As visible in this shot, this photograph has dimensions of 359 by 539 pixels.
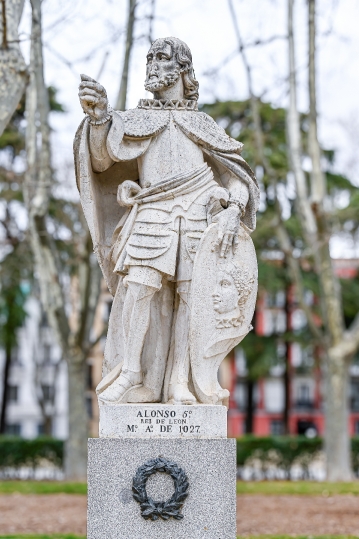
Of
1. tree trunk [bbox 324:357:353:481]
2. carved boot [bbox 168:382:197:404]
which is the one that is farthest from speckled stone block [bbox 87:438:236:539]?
tree trunk [bbox 324:357:353:481]

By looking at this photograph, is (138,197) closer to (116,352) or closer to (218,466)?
(116,352)

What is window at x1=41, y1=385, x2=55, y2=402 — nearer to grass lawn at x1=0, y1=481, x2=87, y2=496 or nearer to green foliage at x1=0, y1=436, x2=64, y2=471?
green foliage at x1=0, y1=436, x2=64, y2=471

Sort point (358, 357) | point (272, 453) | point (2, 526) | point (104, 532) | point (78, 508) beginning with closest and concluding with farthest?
point (104, 532)
point (2, 526)
point (78, 508)
point (272, 453)
point (358, 357)

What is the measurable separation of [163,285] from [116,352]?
2.03 feet

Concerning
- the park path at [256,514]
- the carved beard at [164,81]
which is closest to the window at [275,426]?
the park path at [256,514]

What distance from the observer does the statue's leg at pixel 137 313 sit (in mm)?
5945

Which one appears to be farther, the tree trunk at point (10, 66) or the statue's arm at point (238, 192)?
the tree trunk at point (10, 66)

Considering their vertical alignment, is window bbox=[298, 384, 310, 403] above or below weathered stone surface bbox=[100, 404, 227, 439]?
above

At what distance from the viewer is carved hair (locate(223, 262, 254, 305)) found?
596cm

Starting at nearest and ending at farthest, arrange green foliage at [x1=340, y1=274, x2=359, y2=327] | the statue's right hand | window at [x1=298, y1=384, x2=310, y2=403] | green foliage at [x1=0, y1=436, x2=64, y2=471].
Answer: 1. the statue's right hand
2. green foliage at [x1=0, y1=436, x2=64, y2=471]
3. green foliage at [x1=340, y1=274, x2=359, y2=327]
4. window at [x1=298, y1=384, x2=310, y2=403]

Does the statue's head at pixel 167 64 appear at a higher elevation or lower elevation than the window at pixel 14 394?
lower

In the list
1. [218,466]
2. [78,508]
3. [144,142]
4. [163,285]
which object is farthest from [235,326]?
[78,508]

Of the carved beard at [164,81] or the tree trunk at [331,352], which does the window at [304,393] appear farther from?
the carved beard at [164,81]

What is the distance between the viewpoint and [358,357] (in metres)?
29.5
